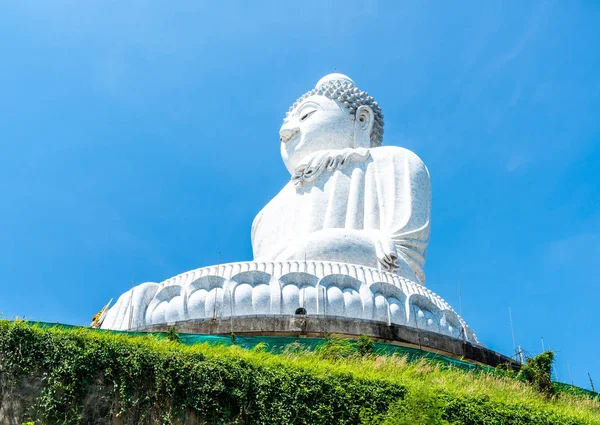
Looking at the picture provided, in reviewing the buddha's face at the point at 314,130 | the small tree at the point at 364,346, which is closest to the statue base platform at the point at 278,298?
the small tree at the point at 364,346

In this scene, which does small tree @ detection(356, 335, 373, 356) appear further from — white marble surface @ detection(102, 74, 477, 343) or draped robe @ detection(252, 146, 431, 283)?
draped robe @ detection(252, 146, 431, 283)

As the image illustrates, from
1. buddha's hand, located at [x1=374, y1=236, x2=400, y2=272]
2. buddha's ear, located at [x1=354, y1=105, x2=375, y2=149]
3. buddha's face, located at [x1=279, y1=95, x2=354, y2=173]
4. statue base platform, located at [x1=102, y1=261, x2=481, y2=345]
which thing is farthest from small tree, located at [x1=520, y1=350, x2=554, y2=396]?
buddha's ear, located at [x1=354, y1=105, x2=375, y2=149]

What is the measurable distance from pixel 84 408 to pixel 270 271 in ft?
19.3

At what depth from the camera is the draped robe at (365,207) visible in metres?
16.0

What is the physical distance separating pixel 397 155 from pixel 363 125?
1.89 metres

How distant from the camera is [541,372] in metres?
10.8

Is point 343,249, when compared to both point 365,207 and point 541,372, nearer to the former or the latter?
point 365,207

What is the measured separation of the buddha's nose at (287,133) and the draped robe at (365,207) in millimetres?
1253

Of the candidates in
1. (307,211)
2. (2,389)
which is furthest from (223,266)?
(2,389)

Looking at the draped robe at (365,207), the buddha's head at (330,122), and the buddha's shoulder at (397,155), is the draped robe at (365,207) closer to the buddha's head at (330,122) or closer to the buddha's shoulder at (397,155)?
the buddha's shoulder at (397,155)

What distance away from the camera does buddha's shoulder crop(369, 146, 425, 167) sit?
17438 mm

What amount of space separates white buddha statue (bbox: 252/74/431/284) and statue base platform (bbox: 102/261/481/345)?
4.25 feet

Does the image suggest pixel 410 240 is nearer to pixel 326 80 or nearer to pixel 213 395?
pixel 326 80

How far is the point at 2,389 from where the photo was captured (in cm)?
734
